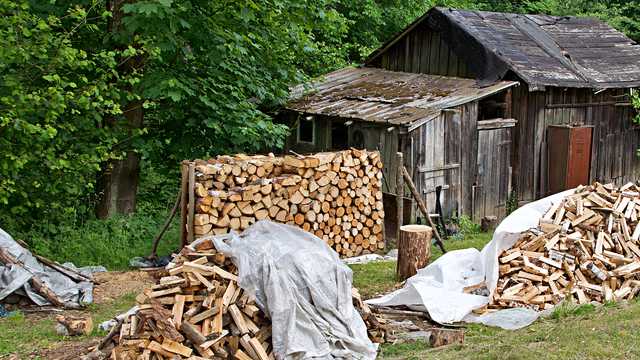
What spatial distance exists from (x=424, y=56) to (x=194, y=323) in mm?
13408

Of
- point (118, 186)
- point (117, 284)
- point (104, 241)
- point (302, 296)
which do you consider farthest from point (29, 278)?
point (118, 186)

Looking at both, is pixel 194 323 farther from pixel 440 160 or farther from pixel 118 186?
pixel 440 160

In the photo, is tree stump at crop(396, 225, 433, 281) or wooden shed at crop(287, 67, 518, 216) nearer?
tree stump at crop(396, 225, 433, 281)

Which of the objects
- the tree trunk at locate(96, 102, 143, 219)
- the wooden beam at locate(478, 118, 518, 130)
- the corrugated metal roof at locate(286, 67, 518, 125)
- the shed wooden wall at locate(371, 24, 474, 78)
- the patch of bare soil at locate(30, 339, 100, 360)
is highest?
the shed wooden wall at locate(371, 24, 474, 78)

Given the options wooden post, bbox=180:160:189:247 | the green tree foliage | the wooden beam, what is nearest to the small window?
the wooden beam

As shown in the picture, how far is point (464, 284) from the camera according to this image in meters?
11.1

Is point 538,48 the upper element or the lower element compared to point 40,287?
upper

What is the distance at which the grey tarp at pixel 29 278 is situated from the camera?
10852 mm

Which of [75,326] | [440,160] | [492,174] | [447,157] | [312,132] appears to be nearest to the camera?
[75,326]

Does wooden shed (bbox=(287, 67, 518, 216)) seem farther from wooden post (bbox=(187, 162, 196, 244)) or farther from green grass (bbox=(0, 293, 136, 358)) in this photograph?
green grass (bbox=(0, 293, 136, 358))

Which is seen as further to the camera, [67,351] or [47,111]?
[47,111]

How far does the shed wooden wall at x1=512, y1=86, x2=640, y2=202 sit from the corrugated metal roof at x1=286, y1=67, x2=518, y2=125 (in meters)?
1.35

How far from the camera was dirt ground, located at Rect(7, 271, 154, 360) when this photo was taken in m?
8.93

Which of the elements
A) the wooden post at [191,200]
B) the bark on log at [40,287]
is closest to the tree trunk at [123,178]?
the wooden post at [191,200]
